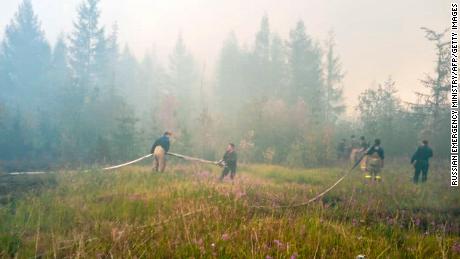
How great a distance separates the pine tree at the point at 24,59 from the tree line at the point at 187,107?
0.12 meters

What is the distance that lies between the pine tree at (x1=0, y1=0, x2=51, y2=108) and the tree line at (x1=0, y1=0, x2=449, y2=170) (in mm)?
120

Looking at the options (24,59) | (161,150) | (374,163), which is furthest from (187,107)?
(374,163)

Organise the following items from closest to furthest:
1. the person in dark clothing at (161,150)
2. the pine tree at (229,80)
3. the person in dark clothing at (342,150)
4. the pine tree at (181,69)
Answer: the person in dark clothing at (161,150), the person in dark clothing at (342,150), the pine tree at (229,80), the pine tree at (181,69)

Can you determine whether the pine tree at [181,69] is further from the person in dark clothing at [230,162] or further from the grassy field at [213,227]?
the grassy field at [213,227]

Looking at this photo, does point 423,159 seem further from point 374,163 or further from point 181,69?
point 181,69

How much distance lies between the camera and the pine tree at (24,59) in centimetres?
3994

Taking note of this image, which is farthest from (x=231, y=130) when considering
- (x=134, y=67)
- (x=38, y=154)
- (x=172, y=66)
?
(x=134, y=67)

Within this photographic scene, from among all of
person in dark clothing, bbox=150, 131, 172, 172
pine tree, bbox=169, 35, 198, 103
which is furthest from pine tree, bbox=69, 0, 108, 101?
person in dark clothing, bbox=150, 131, 172, 172

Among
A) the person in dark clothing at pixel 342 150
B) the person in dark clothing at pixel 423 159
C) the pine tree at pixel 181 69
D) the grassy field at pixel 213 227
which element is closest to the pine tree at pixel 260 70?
the pine tree at pixel 181 69

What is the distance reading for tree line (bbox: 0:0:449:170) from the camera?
24.6 m

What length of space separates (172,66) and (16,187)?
45.9 meters

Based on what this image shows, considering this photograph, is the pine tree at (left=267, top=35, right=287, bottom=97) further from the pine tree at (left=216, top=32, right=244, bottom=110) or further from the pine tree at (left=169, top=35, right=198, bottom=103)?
the pine tree at (left=169, top=35, right=198, bottom=103)

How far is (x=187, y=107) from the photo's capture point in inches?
1625

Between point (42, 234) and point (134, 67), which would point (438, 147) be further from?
point (134, 67)
